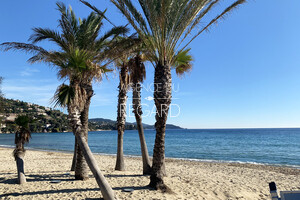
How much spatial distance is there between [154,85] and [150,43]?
1630 mm

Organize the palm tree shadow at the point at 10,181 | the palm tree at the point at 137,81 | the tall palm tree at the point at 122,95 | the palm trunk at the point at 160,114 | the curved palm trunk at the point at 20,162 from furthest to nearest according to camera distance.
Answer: the tall palm tree at the point at 122,95 → the palm tree at the point at 137,81 → the palm tree shadow at the point at 10,181 → the curved palm trunk at the point at 20,162 → the palm trunk at the point at 160,114

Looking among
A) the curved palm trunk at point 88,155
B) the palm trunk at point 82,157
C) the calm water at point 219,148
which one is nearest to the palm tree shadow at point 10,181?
the palm trunk at point 82,157

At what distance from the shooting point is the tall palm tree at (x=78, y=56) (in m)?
6.25

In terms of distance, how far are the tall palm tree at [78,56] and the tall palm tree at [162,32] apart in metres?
1.24

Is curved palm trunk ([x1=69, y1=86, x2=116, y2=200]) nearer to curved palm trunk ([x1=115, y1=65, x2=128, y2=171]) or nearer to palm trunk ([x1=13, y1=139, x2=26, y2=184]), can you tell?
palm trunk ([x1=13, y1=139, x2=26, y2=184])

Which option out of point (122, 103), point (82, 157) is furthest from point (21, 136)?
point (122, 103)

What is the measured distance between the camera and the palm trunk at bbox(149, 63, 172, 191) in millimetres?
6613

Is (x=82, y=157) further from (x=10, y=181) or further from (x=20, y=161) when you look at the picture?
(x=10, y=181)

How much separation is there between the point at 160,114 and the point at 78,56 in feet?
10.8

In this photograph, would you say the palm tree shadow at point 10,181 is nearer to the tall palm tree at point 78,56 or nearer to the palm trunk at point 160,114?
the tall palm tree at point 78,56

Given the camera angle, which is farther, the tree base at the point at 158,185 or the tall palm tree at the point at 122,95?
the tall palm tree at the point at 122,95

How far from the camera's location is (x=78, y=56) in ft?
20.1

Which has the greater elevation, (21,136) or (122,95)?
(122,95)

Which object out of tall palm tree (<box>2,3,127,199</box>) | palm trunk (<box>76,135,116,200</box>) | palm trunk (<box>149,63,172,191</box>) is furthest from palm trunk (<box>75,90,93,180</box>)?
palm trunk (<box>149,63,172,191</box>)
